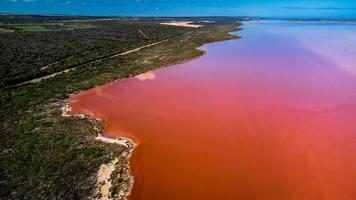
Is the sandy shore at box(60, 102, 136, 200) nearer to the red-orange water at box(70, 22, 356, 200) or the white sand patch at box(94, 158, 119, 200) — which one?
the white sand patch at box(94, 158, 119, 200)

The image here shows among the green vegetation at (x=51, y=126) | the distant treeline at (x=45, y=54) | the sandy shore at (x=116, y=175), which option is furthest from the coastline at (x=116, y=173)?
the distant treeline at (x=45, y=54)

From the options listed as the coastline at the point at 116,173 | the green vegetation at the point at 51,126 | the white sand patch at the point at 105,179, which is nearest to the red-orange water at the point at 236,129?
the coastline at the point at 116,173

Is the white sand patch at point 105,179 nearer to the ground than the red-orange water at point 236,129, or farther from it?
nearer to the ground

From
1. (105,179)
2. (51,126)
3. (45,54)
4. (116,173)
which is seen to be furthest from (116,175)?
(45,54)

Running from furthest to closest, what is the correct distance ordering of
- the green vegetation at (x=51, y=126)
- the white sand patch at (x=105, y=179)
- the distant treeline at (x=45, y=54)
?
the distant treeline at (x=45, y=54), the green vegetation at (x=51, y=126), the white sand patch at (x=105, y=179)

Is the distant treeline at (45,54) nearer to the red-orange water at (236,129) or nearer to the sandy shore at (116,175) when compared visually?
A: the red-orange water at (236,129)

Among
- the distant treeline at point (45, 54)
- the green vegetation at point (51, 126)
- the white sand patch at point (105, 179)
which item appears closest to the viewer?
the white sand patch at point (105, 179)

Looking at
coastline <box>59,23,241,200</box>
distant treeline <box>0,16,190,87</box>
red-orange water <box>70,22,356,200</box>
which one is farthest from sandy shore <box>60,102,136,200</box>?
distant treeline <box>0,16,190,87</box>

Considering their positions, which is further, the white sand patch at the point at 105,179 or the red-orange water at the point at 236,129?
the red-orange water at the point at 236,129

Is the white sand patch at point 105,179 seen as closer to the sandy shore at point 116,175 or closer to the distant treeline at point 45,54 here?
the sandy shore at point 116,175

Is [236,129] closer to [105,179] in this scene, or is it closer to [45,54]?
[105,179]
